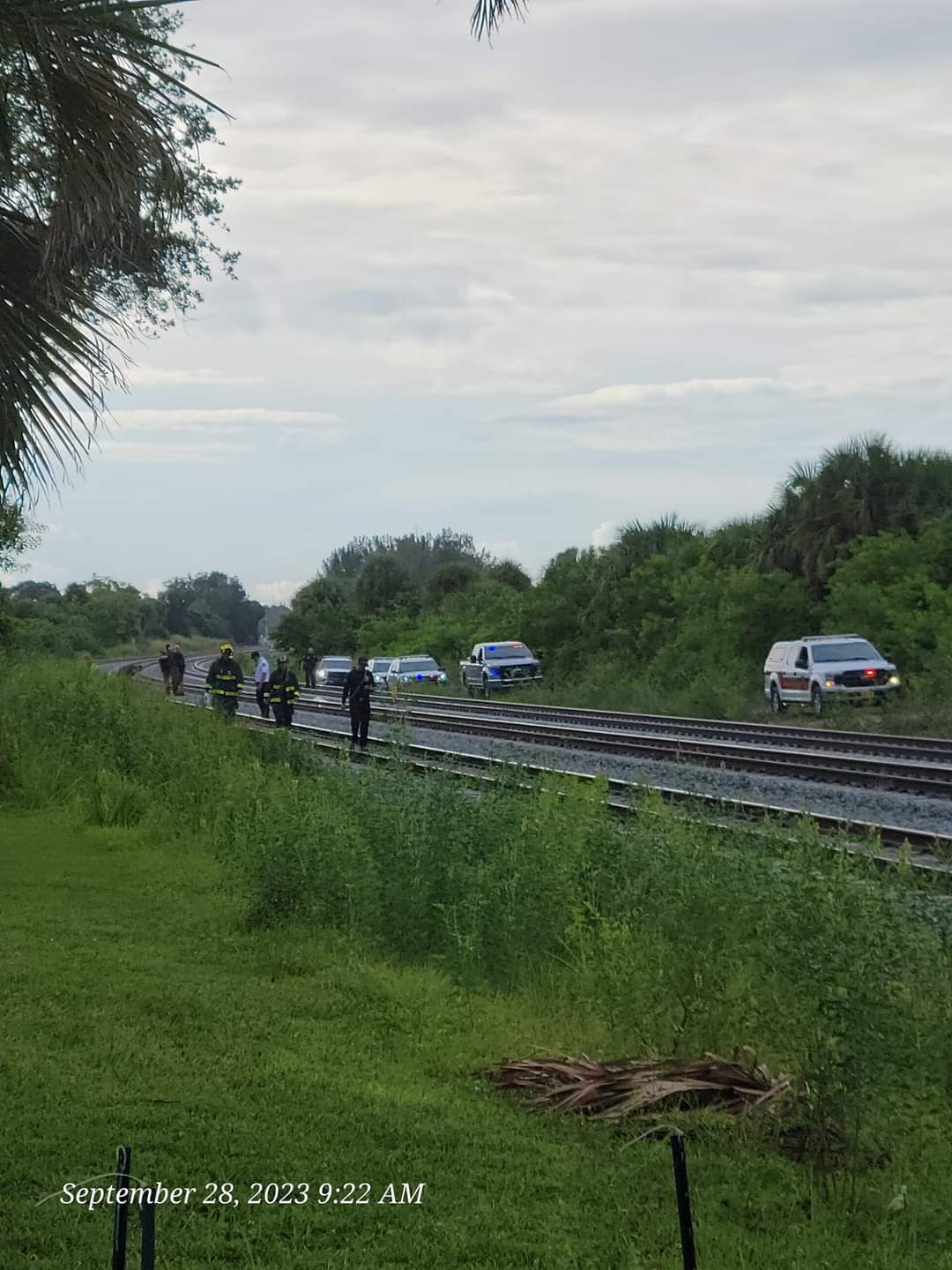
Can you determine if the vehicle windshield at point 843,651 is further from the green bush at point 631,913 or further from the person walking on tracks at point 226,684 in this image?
the green bush at point 631,913

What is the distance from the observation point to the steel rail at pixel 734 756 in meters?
19.6

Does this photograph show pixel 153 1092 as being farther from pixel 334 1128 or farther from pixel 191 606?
pixel 191 606

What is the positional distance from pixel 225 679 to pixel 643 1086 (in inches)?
803

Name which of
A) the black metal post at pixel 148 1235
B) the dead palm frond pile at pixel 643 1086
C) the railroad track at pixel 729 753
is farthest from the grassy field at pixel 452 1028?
the railroad track at pixel 729 753

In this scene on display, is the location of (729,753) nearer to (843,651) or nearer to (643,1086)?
(843,651)

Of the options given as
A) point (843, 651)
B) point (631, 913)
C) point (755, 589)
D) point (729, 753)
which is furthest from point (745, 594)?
point (631, 913)

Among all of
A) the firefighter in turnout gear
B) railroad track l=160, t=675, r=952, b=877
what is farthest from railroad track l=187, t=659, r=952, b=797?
the firefighter in turnout gear

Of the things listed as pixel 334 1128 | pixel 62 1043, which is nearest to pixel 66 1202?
pixel 334 1128

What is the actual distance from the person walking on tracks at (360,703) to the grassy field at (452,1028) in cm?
1280

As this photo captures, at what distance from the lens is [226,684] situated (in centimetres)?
2600

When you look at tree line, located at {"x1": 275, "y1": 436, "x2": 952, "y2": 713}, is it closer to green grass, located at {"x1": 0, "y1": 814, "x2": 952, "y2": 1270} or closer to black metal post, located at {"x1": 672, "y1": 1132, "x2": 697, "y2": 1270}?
green grass, located at {"x1": 0, "y1": 814, "x2": 952, "y2": 1270}

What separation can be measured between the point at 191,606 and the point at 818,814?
183 metres

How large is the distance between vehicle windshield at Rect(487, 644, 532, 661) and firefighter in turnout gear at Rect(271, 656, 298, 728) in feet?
73.5

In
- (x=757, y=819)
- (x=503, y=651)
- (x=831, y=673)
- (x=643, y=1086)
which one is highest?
(x=503, y=651)
